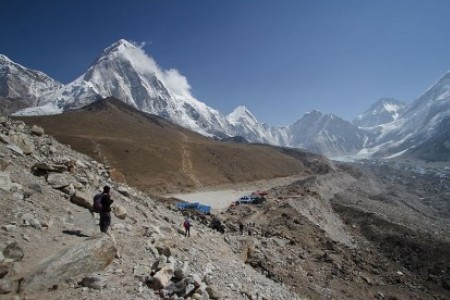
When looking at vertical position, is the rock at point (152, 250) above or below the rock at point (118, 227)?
below

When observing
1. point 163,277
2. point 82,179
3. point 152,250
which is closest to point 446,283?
point 152,250

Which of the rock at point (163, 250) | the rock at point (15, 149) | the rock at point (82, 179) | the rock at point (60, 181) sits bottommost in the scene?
the rock at point (163, 250)

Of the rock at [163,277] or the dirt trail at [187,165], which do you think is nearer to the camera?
the rock at [163,277]

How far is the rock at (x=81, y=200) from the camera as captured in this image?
19.2 meters

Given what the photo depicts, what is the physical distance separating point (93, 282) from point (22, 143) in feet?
45.2

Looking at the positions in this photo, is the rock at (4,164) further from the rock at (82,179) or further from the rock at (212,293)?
the rock at (212,293)

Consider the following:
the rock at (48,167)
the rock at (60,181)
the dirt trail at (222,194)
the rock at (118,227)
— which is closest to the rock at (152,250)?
the rock at (118,227)

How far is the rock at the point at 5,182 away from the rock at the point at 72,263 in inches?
216

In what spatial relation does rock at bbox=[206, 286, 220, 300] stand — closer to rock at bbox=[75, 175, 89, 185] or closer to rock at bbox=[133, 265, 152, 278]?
rock at bbox=[133, 265, 152, 278]

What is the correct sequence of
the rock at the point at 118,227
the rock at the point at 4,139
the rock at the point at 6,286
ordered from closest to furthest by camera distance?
the rock at the point at 6,286, the rock at the point at 118,227, the rock at the point at 4,139

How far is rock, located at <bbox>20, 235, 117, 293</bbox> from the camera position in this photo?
465 inches

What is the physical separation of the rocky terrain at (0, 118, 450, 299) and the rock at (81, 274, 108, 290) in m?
0.03

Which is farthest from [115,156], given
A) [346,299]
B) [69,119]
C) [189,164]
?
[346,299]

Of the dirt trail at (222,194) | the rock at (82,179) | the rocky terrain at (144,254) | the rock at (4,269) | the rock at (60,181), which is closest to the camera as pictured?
the rock at (4,269)
